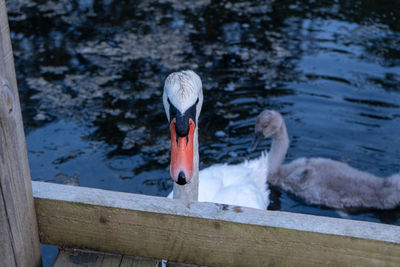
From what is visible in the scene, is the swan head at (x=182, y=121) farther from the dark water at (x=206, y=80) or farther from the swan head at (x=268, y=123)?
the dark water at (x=206, y=80)

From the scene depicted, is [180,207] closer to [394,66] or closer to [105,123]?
[105,123]

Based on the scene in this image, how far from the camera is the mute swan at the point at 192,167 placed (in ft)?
7.54

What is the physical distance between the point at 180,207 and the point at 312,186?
9.60 ft

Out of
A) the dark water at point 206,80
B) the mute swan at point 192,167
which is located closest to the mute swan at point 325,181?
the dark water at point 206,80

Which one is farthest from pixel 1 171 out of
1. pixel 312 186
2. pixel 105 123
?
pixel 105 123

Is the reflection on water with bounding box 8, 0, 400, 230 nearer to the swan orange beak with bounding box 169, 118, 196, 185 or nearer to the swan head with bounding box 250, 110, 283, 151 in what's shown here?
the swan head with bounding box 250, 110, 283, 151

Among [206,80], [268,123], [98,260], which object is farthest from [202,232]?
[206,80]

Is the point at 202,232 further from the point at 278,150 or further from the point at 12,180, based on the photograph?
the point at 278,150

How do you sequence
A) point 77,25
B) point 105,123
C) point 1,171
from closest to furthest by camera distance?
point 1,171 < point 105,123 < point 77,25

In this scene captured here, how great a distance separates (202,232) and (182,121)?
2.83 feet

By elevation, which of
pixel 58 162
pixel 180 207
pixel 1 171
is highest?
pixel 1 171

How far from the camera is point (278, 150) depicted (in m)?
4.75

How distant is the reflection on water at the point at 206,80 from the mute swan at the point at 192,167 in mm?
717

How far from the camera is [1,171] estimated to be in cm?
139
